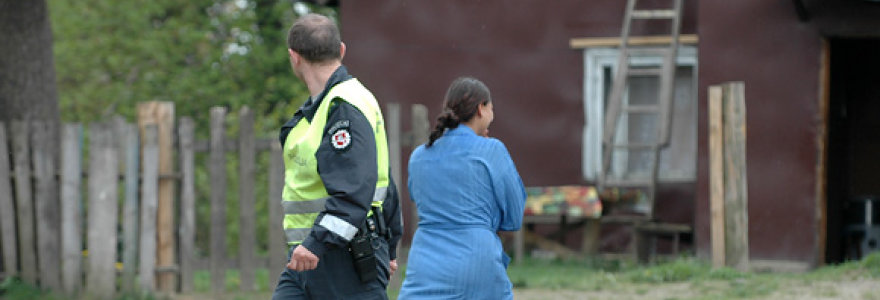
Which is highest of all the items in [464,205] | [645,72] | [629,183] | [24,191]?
[645,72]

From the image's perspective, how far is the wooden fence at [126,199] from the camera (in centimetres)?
888

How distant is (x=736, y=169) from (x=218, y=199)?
4.12m

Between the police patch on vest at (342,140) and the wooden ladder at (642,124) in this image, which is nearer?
the police patch on vest at (342,140)

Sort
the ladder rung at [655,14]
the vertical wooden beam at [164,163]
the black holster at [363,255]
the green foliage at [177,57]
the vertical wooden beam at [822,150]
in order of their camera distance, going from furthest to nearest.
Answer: the green foliage at [177,57], the ladder rung at [655,14], the vertical wooden beam at [822,150], the vertical wooden beam at [164,163], the black holster at [363,255]

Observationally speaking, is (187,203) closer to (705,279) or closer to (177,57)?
(705,279)

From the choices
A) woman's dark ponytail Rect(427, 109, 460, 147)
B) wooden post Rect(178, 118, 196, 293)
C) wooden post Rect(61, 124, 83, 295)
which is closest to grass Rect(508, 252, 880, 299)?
wooden post Rect(178, 118, 196, 293)

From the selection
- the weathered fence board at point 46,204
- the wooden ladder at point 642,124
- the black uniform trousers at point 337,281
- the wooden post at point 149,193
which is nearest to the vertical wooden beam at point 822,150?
the wooden ladder at point 642,124

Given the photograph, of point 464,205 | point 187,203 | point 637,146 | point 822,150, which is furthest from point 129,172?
point 822,150

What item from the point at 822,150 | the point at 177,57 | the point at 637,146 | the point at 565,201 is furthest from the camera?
the point at 177,57

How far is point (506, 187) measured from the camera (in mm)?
4715

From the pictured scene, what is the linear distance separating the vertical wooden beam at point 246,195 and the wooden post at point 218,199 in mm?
125

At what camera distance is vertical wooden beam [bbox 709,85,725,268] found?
10.3 meters

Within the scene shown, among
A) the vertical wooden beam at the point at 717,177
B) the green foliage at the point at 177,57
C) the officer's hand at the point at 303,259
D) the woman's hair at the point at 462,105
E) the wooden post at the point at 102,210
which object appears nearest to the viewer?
the officer's hand at the point at 303,259

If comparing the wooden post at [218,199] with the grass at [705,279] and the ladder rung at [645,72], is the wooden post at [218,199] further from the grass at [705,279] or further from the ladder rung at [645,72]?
the ladder rung at [645,72]
